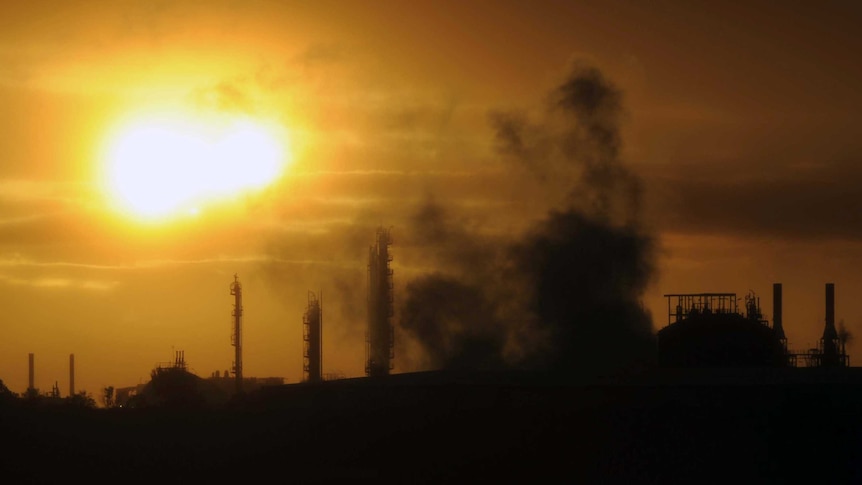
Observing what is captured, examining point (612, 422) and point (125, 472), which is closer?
point (612, 422)

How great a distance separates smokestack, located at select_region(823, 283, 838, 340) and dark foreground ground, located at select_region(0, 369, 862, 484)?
35018 mm

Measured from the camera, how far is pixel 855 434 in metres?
40.0

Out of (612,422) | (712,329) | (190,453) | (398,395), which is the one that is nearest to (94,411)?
(190,453)

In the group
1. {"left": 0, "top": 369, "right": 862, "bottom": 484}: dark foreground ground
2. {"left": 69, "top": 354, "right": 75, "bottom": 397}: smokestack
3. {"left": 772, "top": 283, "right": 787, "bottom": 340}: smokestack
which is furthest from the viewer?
{"left": 69, "top": 354, "right": 75, "bottom": 397}: smokestack

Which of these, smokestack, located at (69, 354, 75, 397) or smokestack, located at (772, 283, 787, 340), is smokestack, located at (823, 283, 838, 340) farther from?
smokestack, located at (69, 354, 75, 397)

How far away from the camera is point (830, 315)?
84.3 m

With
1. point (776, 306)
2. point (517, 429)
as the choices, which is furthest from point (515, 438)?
point (776, 306)

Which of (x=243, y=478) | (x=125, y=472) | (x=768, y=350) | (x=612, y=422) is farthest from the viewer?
(x=768, y=350)

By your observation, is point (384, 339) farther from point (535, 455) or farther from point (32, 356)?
point (32, 356)

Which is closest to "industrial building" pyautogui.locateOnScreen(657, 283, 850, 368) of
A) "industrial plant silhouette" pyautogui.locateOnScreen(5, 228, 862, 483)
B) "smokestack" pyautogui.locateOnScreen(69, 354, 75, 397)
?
"industrial plant silhouette" pyautogui.locateOnScreen(5, 228, 862, 483)

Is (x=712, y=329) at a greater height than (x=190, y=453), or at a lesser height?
greater

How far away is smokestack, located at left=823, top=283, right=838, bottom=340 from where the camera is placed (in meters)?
83.6

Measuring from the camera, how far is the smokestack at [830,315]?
8356cm

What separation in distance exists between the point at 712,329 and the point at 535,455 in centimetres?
2485
